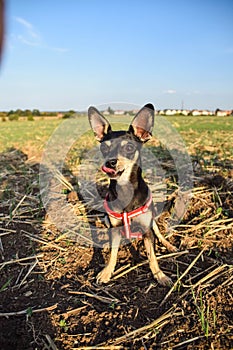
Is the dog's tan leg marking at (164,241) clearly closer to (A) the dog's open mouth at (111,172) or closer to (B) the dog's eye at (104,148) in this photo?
(A) the dog's open mouth at (111,172)

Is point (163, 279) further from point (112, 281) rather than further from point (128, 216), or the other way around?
point (128, 216)

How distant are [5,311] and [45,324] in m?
0.44

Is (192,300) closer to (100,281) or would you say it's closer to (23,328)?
(100,281)

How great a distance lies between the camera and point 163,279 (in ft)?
11.1

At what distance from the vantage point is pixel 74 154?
9.42 metres

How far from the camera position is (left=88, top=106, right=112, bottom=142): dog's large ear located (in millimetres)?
3764

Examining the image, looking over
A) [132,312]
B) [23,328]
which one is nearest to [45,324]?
[23,328]

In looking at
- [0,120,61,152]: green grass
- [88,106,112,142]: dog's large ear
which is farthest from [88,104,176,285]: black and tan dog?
[0,120,61,152]: green grass

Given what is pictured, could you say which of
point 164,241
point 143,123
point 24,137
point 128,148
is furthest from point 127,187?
point 24,137

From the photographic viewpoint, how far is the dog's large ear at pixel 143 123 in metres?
3.59

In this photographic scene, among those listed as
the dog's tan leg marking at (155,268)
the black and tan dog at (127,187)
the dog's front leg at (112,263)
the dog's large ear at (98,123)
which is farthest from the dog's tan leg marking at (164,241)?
the dog's large ear at (98,123)

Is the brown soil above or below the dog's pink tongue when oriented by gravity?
below

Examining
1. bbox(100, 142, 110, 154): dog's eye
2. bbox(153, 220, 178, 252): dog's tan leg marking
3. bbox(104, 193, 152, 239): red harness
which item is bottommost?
bbox(153, 220, 178, 252): dog's tan leg marking

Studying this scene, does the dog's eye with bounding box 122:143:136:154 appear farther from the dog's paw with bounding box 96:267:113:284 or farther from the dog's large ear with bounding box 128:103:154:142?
the dog's paw with bounding box 96:267:113:284
